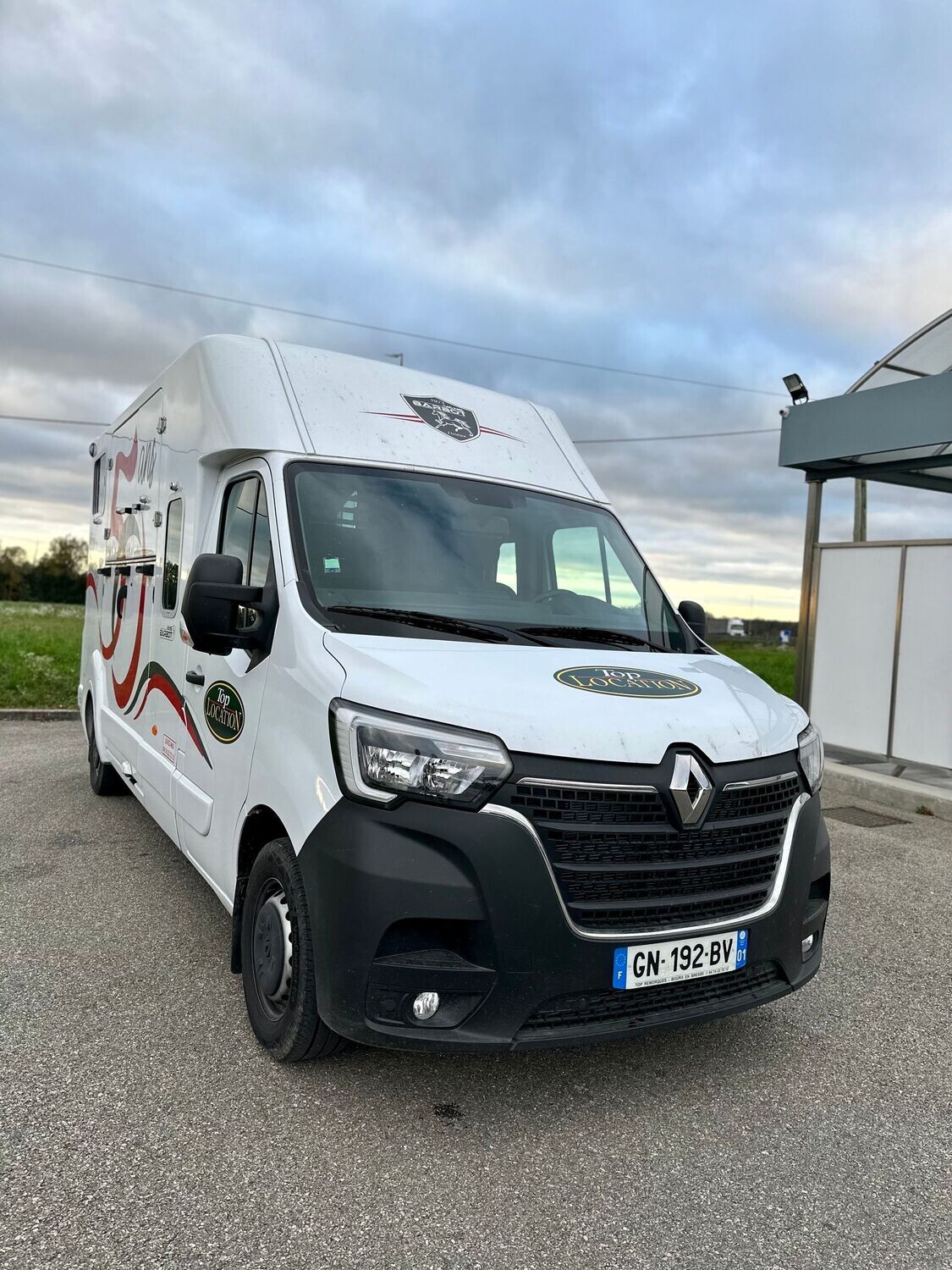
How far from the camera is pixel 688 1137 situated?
9.97 ft

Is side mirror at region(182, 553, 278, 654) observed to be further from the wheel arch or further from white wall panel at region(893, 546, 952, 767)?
white wall panel at region(893, 546, 952, 767)

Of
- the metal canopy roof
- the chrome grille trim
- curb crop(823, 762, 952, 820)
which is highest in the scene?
the metal canopy roof

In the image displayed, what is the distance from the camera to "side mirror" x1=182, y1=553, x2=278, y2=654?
3.37 m

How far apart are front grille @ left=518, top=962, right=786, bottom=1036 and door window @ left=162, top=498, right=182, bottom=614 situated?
2.97 m

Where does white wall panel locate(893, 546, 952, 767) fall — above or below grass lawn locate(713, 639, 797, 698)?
above

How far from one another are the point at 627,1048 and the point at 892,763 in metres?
8.22

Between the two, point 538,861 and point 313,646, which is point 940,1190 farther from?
point 313,646

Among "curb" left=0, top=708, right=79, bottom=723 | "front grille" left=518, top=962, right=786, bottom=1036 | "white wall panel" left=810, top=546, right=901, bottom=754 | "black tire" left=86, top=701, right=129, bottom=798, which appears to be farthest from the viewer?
"curb" left=0, top=708, right=79, bottom=723

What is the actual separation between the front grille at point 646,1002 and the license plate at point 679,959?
0.03 meters

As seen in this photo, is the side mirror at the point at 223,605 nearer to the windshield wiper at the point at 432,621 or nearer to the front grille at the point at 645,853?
the windshield wiper at the point at 432,621

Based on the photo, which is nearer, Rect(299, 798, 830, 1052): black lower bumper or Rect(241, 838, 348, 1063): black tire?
Rect(299, 798, 830, 1052): black lower bumper

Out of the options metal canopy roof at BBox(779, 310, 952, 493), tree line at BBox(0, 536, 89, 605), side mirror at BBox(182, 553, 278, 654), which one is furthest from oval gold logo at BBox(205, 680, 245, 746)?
tree line at BBox(0, 536, 89, 605)

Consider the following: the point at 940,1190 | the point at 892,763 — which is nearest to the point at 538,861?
the point at 940,1190

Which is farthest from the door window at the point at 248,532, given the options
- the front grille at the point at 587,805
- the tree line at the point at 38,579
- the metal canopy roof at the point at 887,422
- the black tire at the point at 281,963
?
the tree line at the point at 38,579
